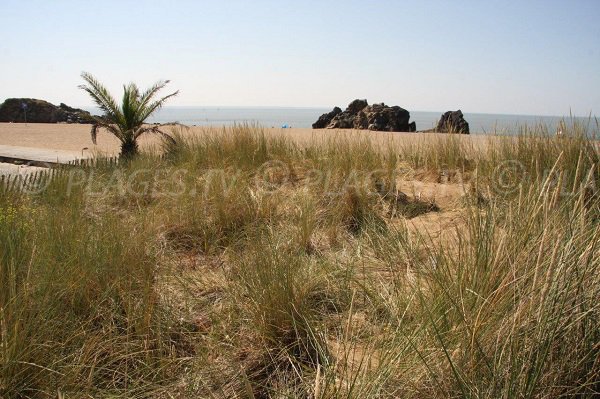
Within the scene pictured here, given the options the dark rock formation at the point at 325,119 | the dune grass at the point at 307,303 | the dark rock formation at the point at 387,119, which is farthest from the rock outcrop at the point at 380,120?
the dune grass at the point at 307,303

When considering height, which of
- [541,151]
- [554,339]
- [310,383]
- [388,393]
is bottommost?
[310,383]

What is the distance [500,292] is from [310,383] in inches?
40.3

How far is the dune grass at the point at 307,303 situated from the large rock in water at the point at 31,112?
33630mm

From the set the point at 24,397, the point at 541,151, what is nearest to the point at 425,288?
the point at 24,397

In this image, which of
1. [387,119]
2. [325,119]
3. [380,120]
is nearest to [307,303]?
[380,120]

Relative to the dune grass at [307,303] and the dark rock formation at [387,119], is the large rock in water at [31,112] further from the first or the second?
the dune grass at [307,303]

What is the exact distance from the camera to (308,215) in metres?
4.68

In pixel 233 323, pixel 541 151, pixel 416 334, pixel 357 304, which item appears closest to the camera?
pixel 416 334

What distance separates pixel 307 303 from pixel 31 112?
38.4m

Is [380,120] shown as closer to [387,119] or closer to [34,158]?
[387,119]

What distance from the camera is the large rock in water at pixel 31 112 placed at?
113ft

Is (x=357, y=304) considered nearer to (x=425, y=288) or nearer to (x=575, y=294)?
(x=425, y=288)

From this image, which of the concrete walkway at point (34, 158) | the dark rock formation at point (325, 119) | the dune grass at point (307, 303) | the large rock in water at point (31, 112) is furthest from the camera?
the large rock in water at point (31, 112)

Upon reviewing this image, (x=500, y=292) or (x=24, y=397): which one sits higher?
(x=500, y=292)
